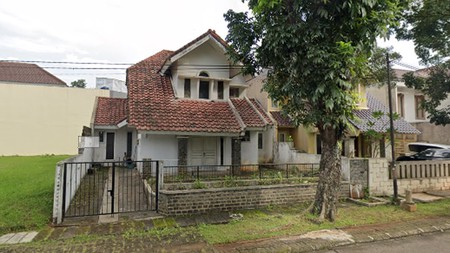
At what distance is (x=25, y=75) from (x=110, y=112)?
58.7 feet

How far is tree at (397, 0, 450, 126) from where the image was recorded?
32.6ft

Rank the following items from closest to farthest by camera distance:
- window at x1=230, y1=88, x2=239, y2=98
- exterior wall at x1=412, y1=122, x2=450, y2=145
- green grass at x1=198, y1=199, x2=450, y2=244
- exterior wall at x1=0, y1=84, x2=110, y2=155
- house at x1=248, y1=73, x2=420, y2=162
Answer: green grass at x1=198, y1=199, x2=450, y2=244 → house at x1=248, y1=73, x2=420, y2=162 → window at x1=230, y1=88, x2=239, y2=98 → exterior wall at x1=412, y1=122, x2=450, y2=145 → exterior wall at x1=0, y1=84, x2=110, y2=155

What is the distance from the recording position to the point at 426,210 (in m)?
8.03

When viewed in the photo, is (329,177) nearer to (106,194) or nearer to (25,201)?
(106,194)

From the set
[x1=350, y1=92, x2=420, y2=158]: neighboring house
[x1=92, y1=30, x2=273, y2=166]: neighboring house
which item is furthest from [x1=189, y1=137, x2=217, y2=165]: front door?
[x1=350, y1=92, x2=420, y2=158]: neighboring house

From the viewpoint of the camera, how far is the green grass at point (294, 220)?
6.06 meters

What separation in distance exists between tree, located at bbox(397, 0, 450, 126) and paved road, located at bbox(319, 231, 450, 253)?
25.7 feet

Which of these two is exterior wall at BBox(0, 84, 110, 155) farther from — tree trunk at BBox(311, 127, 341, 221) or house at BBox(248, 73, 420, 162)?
tree trunk at BBox(311, 127, 341, 221)

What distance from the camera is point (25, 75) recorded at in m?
27.1

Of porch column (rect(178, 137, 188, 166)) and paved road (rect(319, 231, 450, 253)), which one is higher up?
porch column (rect(178, 137, 188, 166))

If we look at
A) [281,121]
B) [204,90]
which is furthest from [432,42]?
[204,90]

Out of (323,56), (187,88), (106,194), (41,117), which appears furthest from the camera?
(41,117)

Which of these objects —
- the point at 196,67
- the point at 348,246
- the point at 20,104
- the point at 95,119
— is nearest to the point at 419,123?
the point at 196,67

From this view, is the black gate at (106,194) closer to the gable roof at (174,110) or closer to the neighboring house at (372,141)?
the gable roof at (174,110)
